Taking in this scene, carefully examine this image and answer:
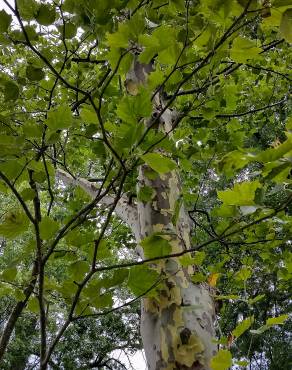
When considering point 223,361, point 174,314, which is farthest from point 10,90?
point 174,314

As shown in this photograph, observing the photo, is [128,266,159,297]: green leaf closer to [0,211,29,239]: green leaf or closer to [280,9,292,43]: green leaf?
[0,211,29,239]: green leaf

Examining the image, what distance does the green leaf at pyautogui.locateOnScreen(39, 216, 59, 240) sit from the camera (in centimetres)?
73

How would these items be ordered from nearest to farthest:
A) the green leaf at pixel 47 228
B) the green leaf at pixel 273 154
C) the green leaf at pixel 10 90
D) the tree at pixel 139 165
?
the green leaf at pixel 273 154
the tree at pixel 139 165
the green leaf at pixel 47 228
the green leaf at pixel 10 90

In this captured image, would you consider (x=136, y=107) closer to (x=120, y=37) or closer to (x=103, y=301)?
(x=120, y=37)

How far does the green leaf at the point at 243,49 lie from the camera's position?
662 mm

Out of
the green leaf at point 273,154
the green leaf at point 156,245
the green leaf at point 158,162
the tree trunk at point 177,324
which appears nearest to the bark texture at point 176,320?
the tree trunk at point 177,324

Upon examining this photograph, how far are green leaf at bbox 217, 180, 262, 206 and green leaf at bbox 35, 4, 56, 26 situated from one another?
489mm

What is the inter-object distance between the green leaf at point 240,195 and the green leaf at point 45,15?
489 millimetres

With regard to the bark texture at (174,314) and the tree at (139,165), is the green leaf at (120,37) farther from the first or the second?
the bark texture at (174,314)

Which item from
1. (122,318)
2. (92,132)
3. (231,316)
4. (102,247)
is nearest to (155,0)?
(92,132)

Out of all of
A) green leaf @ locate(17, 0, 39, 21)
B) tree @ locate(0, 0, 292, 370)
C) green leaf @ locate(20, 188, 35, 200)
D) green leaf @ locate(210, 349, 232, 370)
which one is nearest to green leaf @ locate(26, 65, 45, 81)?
tree @ locate(0, 0, 292, 370)

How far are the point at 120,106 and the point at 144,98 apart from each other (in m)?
0.04

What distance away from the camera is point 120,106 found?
0.59 meters

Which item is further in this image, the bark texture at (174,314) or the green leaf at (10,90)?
the bark texture at (174,314)
